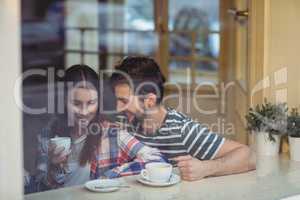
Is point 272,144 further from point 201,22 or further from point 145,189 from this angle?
point 201,22

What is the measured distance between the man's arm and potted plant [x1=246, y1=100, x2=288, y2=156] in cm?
14

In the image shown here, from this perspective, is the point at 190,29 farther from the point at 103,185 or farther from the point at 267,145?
the point at 103,185

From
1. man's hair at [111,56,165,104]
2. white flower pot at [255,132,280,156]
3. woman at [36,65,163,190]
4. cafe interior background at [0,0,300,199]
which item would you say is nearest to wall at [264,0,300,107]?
cafe interior background at [0,0,300,199]

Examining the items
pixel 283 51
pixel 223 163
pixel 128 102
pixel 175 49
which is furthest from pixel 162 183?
pixel 175 49

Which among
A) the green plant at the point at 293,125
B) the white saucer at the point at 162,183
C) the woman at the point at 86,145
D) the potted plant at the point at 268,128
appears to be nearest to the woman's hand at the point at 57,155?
the woman at the point at 86,145

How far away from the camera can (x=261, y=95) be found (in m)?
1.97

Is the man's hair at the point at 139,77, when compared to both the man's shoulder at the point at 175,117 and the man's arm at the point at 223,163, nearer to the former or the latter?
the man's shoulder at the point at 175,117

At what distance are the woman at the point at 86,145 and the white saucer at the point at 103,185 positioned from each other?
0.04 m

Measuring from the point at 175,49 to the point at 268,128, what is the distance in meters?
1.71

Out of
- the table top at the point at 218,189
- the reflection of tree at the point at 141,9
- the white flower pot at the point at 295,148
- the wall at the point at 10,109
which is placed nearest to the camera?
the wall at the point at 10,109

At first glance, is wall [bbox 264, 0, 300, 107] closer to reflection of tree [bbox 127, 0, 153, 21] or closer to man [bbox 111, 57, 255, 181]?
man [bbox 111, 57, 255, 181]

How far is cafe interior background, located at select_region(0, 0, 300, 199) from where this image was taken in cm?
129

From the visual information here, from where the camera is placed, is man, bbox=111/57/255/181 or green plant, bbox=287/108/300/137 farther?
green plant, bbox=287/108/300/137

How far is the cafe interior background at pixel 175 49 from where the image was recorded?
4.25 feet
